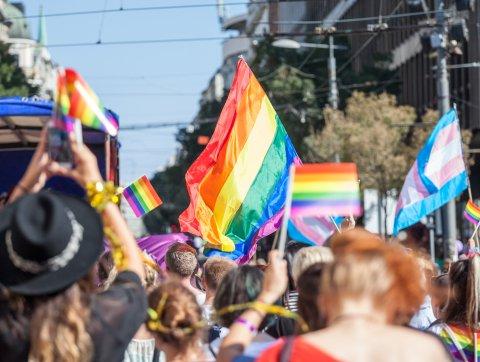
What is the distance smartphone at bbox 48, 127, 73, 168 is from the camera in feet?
12.9

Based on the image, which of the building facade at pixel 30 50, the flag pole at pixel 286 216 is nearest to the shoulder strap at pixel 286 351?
the flag pole at pixel 286 216

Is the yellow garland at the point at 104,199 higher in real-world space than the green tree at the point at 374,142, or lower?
higher

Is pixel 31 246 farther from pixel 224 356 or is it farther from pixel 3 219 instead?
pixel 224 356

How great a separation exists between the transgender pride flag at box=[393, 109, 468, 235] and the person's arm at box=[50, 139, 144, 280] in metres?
7.78

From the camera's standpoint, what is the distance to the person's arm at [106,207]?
3926 mm

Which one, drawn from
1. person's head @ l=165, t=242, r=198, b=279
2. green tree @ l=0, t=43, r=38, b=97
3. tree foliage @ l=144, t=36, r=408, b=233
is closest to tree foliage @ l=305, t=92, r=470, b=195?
tree foliage @ l=144, t=36, r=408, b=233

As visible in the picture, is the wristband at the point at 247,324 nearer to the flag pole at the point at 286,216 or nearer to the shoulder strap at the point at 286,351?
the flag pole at the point at 286,216

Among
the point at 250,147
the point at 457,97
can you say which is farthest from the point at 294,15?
the point at 250,147

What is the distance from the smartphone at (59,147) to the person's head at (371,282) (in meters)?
0.91

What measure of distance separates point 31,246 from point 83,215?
0.27 meters

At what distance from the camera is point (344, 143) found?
115 ft

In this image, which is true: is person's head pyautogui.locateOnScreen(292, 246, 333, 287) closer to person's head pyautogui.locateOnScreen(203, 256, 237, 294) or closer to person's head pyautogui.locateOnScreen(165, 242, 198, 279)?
person's head pyautogui.locateOnScreen(203, 256, 237, 294)

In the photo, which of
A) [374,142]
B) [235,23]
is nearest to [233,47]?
[235,23]

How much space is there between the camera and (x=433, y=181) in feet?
39.7
